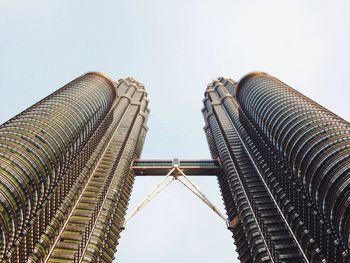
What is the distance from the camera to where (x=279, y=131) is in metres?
83.9

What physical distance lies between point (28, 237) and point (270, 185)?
201 ft

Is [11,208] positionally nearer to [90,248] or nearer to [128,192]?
[90,248]

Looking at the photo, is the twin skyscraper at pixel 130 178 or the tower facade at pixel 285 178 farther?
the tower facade at pixel 285 178

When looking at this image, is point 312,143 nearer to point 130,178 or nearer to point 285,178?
point 285,178

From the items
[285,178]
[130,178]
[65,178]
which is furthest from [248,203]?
[65,178]

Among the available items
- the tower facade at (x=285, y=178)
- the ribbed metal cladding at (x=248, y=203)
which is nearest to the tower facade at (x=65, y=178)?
the ribbed metal cladding at (x=248, y=203)

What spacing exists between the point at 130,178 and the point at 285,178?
56545mm

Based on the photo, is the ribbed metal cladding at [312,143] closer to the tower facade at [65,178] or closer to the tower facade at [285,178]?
the tower facade at [285,178]

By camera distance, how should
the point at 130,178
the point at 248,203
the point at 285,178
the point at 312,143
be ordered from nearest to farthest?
the point at 312,143
the point at 285,178
the point at 248,203
the point at 130,178

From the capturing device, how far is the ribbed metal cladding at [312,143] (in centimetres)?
5984

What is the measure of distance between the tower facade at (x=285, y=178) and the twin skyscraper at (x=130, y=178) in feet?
0.78

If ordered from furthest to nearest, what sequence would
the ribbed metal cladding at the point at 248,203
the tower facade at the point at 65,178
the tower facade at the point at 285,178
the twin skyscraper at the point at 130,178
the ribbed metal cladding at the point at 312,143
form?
1. the ribbed metal cladding at the point at 248,203
2. the tower facade at the point at 285,178
3. the twin skyscraper at the point at 130,178
4. the tower facade at the point at 65,178
5. the ribbed metal cladding at the point at 312,143

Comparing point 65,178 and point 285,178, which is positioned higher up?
point 65,178

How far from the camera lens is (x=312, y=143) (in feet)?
233
